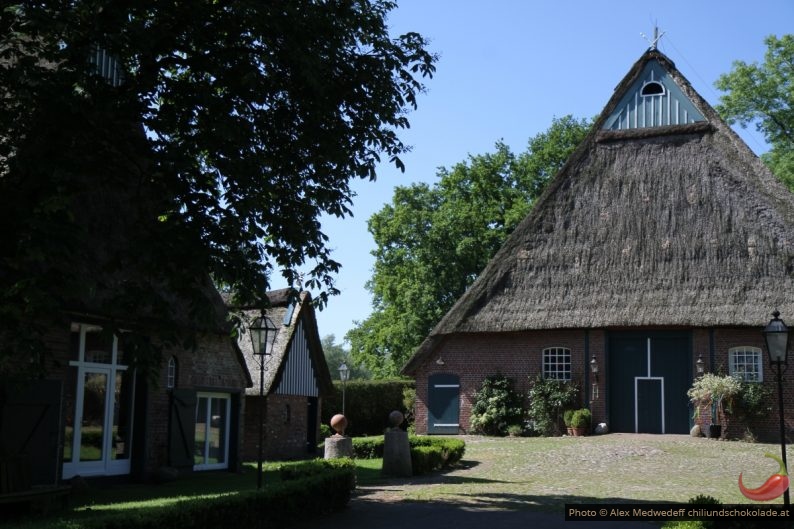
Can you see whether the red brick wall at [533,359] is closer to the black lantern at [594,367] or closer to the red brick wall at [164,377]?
the black lantern at [594,367]

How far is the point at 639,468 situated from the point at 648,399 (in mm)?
8773

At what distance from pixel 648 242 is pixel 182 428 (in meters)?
16.2

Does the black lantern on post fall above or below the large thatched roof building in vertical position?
below

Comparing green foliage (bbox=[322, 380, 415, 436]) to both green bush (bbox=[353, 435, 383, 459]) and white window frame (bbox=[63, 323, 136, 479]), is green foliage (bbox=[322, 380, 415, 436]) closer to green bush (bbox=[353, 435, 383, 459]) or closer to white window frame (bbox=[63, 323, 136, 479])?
green bush (bbox=[353, 435, 383, 459])

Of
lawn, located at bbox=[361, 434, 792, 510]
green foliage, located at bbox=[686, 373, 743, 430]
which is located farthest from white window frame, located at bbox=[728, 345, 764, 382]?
lawn, located at bbox=[361, 434, 792, 510]

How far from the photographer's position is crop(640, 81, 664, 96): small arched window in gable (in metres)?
30.0

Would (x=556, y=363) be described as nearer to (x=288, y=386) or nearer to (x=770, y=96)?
(x=288, y=386)

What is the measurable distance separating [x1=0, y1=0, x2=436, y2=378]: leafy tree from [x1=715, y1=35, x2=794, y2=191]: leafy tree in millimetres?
28876

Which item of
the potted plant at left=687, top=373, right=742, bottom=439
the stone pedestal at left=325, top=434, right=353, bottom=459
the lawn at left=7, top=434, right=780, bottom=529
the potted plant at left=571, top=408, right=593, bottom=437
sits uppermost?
the potted plant at left=687, top=373, right=742, bottom=439

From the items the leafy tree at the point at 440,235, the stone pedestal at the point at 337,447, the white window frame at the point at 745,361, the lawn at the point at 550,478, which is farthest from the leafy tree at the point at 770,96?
the stone pedestal at the point at 337,447

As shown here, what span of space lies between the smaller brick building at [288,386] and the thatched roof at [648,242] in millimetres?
3475

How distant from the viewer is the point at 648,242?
2750cm

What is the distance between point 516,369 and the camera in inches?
1107

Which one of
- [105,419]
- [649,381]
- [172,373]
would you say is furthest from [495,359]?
[105,419]
